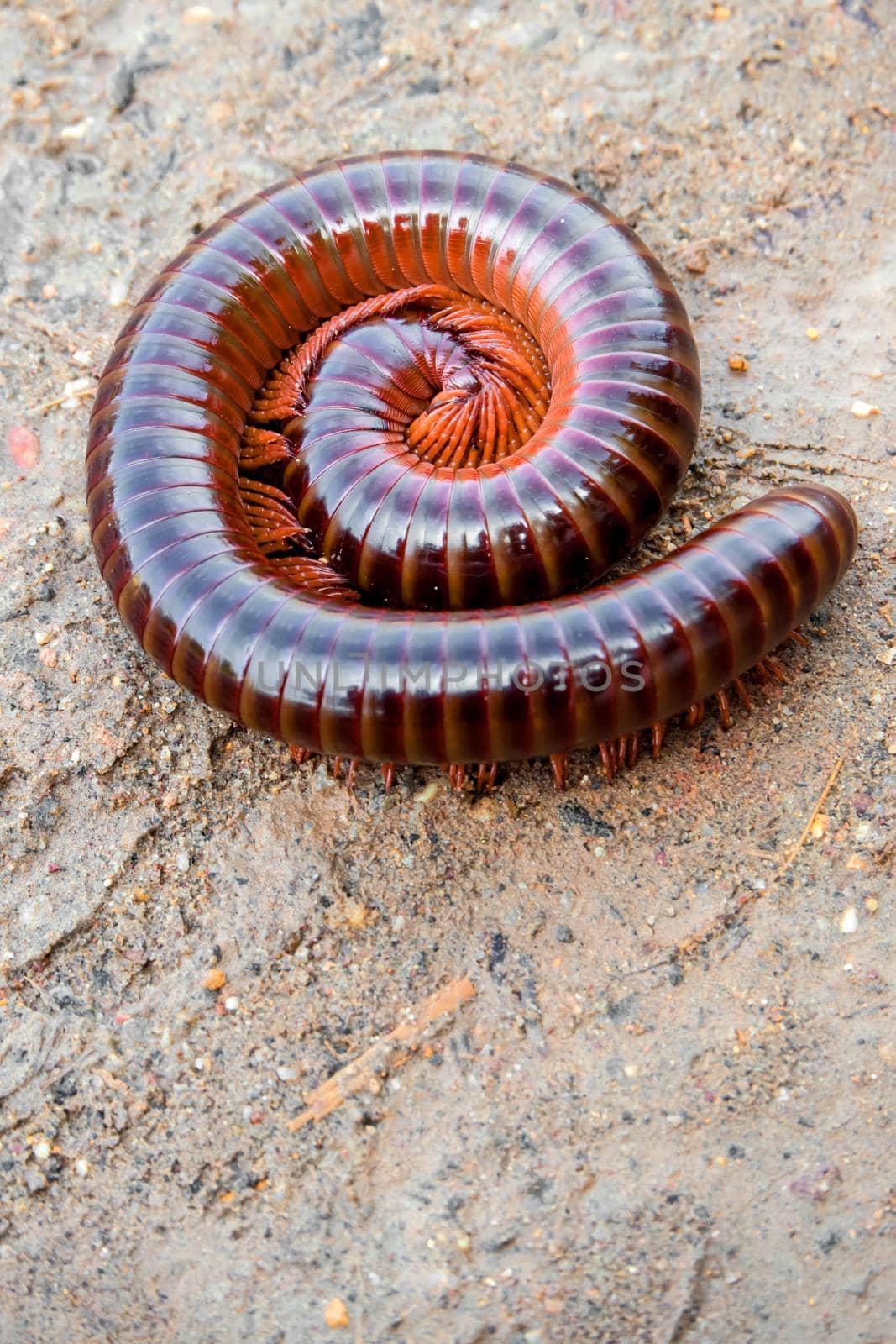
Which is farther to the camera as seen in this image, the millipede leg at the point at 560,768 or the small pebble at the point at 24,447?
the small pebble at the point at 24,447

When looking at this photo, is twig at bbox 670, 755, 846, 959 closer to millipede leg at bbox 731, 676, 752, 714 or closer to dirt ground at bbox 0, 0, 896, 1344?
dirt ground at bbox 0, 0, 896, 1344

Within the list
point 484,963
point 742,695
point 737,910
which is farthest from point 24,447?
point 737,910

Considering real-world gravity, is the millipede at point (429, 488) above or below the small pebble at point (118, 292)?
below

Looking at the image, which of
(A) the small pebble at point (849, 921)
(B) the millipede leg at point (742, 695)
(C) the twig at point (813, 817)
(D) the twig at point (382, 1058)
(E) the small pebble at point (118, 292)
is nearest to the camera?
(D) the twig at point (382, 1058)

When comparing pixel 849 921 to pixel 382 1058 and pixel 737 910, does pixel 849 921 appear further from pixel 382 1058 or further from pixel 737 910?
pixel 382 1058

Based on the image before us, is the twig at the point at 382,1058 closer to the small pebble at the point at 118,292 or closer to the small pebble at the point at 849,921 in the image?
the small pebble at the point at 849,921

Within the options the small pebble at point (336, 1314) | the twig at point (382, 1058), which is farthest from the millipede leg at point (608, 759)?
the small pebble at point (336, 1314)

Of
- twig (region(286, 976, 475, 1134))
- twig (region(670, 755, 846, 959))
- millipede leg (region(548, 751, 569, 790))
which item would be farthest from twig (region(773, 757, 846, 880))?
twig (region(286, 976, 475, 1134))
